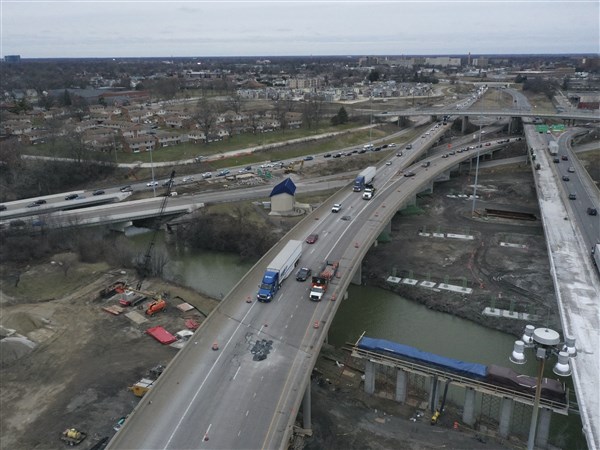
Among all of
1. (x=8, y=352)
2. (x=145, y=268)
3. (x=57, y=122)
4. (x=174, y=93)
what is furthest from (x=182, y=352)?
(x=174, y=93)

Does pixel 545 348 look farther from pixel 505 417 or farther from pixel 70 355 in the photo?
pixel 70 355

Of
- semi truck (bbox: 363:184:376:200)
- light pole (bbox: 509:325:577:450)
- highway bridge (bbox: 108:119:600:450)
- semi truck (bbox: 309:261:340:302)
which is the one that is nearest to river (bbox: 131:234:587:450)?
highway bridge (bbox: 108:119:600:450)

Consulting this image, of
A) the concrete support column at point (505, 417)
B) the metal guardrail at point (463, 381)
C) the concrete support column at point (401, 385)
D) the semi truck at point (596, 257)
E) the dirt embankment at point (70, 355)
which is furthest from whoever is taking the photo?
the semi truck at point (596, 257)

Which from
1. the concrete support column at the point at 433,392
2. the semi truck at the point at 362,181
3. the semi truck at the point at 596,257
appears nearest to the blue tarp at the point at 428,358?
the concrete support column at the point at 433,392

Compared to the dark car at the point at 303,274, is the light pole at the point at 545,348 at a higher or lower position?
higher

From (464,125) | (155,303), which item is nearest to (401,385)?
(155,303)

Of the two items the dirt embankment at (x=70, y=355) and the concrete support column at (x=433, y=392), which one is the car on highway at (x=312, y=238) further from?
the concrete support column at (x=433, y=392)

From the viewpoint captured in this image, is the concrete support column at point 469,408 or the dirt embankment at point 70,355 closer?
the concrete support column at point 469,408
